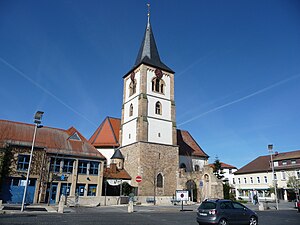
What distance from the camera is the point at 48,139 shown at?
29438 millimetres

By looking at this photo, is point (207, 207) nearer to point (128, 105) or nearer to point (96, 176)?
point (96, 176)

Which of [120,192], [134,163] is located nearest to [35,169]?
[120,192]

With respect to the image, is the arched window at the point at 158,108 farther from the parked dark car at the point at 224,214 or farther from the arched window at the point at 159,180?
the parked dark car at the point at 224,214

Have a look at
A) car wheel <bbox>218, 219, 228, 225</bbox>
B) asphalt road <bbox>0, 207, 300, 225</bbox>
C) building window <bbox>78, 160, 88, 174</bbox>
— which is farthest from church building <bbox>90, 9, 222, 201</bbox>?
car wheel <bbox>218, 219, 228, 225</bbox>

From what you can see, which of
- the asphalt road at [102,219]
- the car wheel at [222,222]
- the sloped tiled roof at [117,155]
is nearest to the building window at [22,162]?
the asphalt road at [102,219]

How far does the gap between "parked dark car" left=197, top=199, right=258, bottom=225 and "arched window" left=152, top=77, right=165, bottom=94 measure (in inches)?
1109

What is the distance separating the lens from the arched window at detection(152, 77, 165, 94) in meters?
39.0

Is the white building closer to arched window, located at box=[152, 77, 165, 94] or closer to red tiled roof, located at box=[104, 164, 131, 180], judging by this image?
red tiled roof, located at box=[104, 164, 131, 180]

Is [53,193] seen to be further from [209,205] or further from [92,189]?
[209,205]

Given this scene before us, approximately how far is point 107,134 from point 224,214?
102ft

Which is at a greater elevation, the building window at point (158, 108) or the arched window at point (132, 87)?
the arched window at point (132, 87)

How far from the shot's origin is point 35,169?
2655cm

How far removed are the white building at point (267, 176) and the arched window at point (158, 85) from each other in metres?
21.7

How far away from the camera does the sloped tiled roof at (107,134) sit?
3909 centimetres
